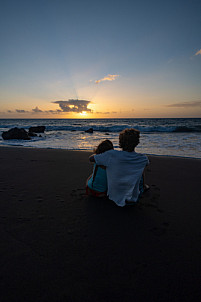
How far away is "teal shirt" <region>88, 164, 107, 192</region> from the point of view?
2.47 meters

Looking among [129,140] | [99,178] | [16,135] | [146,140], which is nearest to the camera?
[129,140]

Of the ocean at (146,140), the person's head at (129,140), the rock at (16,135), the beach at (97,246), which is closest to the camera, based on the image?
the beach at (97,246)

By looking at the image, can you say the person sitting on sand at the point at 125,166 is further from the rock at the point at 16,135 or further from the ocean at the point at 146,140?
the rock at the point at 16,135

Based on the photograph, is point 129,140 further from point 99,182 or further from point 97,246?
point 97,246

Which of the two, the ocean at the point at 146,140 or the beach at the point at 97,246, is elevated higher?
the beach at the point at 97,246

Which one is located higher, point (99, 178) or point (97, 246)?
point (99, 178)

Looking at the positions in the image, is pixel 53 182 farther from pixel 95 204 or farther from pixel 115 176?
pixel 115 176

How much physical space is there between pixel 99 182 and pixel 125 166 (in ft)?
1.98

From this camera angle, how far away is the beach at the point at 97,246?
123 cm

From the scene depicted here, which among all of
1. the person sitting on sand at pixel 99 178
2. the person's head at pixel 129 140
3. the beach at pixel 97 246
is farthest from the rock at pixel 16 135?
the person's head at pixel 129 140

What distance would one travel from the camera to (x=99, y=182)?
2566mm

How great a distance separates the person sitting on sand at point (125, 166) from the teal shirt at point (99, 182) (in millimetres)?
152

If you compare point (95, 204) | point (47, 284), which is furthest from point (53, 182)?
point (47, 284)

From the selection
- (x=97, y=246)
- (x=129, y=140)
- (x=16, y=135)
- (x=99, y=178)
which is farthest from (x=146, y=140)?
(x=97, y=246)
